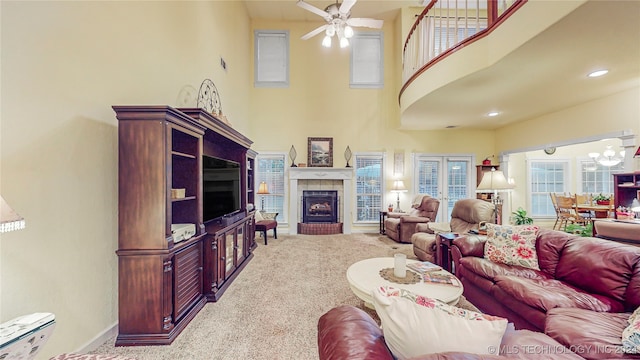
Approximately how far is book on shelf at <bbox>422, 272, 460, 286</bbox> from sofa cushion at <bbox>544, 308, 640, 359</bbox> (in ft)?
2.08

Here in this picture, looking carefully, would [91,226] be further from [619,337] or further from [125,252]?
[619,337]

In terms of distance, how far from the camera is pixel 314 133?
6438mm

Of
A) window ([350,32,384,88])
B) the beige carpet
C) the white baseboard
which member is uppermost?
window ([350,32,384,88])

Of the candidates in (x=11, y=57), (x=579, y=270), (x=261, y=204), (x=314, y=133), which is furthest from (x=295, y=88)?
(x=579, y=270)

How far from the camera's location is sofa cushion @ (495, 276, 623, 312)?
1769 millimetres

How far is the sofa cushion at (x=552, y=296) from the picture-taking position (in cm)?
177

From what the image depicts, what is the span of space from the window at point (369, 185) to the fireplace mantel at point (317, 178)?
0.37 metres

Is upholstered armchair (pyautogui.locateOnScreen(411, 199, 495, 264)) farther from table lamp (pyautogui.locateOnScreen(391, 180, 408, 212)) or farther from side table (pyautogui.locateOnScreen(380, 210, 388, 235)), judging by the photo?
table lamp (pyautogui.locateOnScreen(391, 180, 408, 212))

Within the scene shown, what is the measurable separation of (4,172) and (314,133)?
17.8 feet

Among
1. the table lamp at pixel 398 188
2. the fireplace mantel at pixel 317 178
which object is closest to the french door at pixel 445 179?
the table lamp at pixel 398 188

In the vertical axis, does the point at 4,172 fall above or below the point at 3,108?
below

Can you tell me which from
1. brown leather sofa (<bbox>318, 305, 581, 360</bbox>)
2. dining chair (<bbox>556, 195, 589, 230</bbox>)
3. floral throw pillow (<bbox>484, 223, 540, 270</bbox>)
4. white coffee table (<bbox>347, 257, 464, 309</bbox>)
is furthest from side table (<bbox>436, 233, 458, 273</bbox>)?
dining chair (<bbox>556, 195, 589, 230</bbox>)

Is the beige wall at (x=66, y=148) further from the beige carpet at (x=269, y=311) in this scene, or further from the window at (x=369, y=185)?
the window at (x=369, y=185)

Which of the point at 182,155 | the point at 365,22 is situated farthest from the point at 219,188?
the point at 365,22
